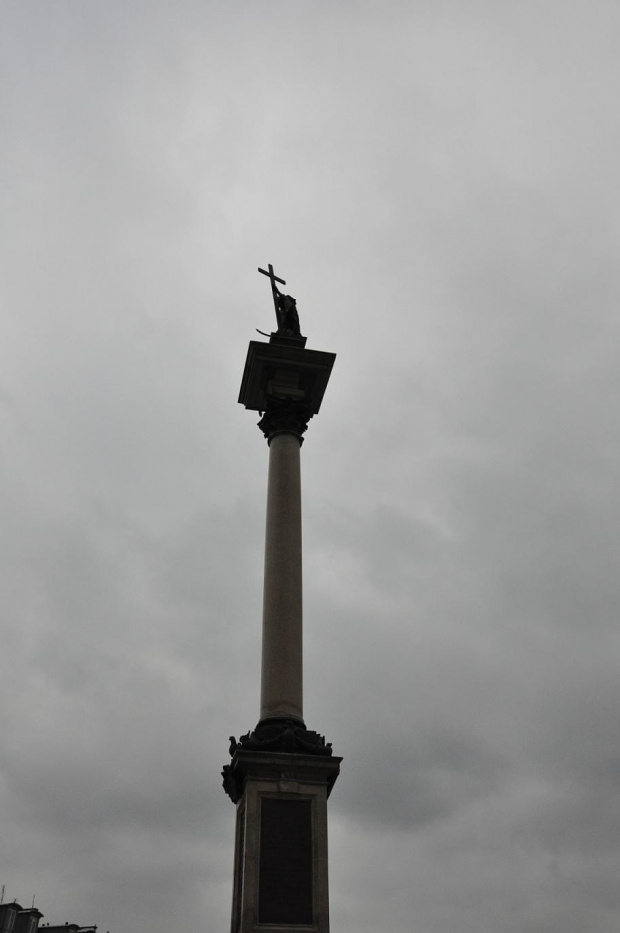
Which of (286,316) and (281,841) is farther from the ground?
(286,316)

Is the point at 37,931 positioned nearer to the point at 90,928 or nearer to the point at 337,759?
the point at 90,928

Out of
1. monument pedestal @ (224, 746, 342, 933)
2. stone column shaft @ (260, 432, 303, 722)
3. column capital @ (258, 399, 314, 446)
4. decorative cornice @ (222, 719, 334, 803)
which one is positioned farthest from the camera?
column capital @ (258, 399, 314, 446)

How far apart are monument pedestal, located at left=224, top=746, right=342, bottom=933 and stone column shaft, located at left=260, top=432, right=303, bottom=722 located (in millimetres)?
1336

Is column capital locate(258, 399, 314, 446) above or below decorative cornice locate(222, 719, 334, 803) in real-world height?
above

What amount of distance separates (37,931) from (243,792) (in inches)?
1869

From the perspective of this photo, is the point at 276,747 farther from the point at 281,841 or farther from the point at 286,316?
the point at 286,316

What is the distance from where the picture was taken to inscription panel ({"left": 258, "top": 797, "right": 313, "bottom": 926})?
53.0 ft

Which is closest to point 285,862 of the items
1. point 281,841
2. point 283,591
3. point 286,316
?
point 281,841

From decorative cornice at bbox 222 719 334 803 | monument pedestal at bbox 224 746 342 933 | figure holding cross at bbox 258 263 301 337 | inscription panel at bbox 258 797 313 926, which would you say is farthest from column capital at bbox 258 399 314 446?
inscription panel at bbox 258 797 313 926

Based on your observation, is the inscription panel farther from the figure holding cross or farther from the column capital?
the figure holding cross

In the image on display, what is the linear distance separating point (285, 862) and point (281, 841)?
0.40 meters

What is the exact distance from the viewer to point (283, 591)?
786 inches

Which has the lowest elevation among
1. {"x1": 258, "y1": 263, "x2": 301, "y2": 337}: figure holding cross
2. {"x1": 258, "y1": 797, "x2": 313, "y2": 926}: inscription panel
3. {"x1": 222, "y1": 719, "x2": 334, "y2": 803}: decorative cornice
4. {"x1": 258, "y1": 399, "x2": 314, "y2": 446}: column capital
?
{"x1": 258, "y1": 797, "x2": 313, "y2": 926}: inscription panel

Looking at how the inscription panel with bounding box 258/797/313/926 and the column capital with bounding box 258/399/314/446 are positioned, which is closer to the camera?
the inscription panel with bounding box 258/797/313/926
